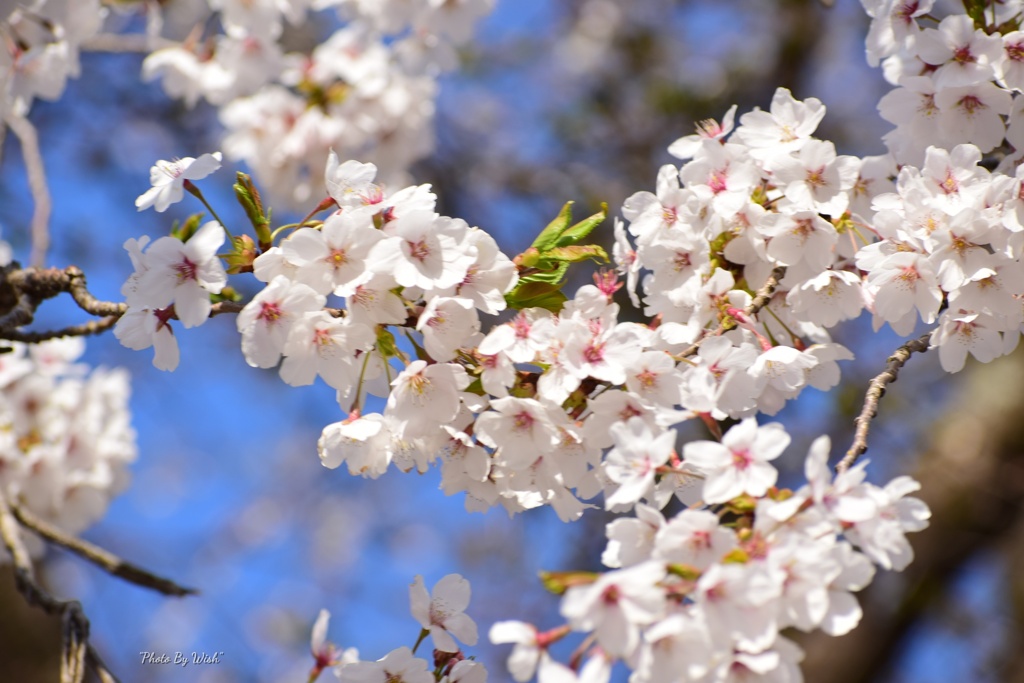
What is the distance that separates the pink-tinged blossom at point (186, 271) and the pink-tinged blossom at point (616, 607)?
612mm

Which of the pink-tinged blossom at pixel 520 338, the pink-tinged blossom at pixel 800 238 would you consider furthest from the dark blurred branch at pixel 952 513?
the pink-tinged blossom at pixel 520 338

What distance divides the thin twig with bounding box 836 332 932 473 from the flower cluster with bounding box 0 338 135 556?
1.80 metres

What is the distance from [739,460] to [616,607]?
233mm

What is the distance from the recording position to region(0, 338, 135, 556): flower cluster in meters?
2.22

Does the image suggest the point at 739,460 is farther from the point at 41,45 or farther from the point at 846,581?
the point at 41,45

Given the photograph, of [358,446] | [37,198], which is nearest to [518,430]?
[358,446]

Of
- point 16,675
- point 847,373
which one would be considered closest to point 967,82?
point 847,373

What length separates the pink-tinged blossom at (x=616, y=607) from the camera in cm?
88

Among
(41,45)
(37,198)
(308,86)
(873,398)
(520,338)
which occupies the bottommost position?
(873,398)

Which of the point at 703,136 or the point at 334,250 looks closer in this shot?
the point at 334,250

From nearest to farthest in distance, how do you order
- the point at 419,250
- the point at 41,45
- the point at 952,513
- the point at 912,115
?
1. the point at 419,250
2. the point at 912,115
3. the point at 41,45
4. the point at 952,513

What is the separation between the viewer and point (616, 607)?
34.9 inches

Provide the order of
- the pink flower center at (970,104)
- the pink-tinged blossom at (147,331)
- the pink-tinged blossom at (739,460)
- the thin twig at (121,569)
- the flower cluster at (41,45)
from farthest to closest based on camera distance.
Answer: the flower cluster at (41,45)
the thin twig at (121,569)
the pink flower center at (970,104)
the pink-tinged blossom at (147,331)
the pink-tinged blossom at (739,460)

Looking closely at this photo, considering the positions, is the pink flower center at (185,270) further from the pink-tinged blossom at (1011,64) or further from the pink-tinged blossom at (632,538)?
the pink-tinged blossom at (1011,64)
